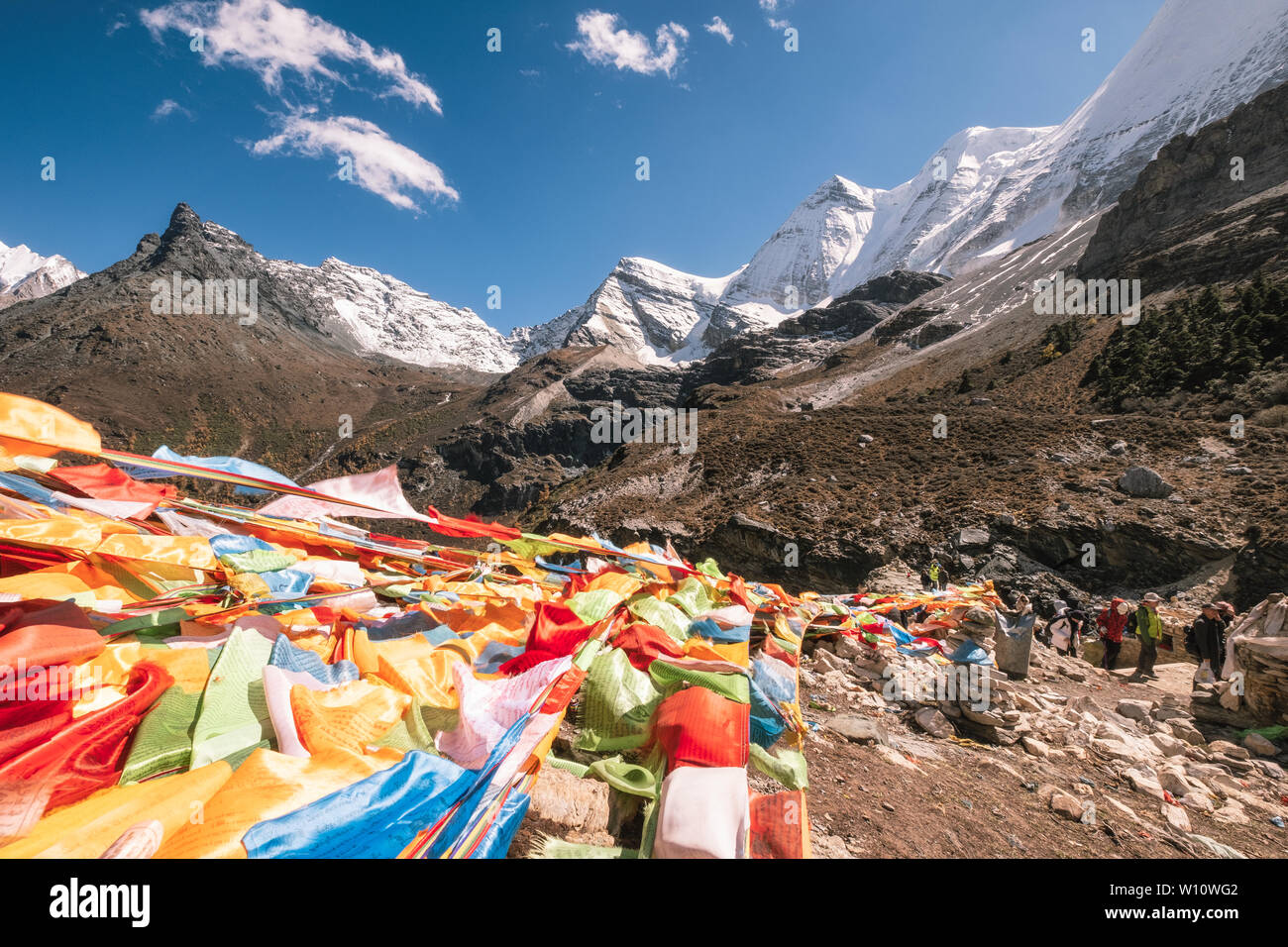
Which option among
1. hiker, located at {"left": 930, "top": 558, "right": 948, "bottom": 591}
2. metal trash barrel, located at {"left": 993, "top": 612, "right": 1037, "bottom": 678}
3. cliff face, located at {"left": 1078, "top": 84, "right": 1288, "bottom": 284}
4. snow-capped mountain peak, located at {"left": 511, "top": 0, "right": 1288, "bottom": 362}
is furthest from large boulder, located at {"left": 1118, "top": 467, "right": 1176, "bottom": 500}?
snow-capped mountain peak, located at {"left": 511, "top": 0, "right": 1288, "bottom": 362}

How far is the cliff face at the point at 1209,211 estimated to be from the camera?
3644 cm

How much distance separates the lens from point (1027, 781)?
3379 millimetres

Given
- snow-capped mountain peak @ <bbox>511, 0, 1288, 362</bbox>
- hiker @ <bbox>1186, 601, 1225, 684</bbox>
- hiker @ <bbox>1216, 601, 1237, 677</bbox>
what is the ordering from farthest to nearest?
snow-capped mountain peak @ <bbox>511, 0, 1288, 362</bbox>, hiker @ <bbox>1216, 601, 1237, 677</bbox>, hiker @ <bbox>1186, 601, 1225, 684</bbox>

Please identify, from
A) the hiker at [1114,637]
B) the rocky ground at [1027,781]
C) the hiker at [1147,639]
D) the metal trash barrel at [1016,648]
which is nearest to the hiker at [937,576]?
the hiker at [1114,637]

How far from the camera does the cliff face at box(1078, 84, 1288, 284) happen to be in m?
36.4

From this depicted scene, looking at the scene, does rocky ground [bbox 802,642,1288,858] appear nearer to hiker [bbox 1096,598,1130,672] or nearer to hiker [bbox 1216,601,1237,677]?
hiker [bbox 1216,601,1237,677]

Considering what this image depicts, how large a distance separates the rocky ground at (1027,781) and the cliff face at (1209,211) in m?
47.0

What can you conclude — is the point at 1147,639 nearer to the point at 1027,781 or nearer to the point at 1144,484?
the point at 1027,781

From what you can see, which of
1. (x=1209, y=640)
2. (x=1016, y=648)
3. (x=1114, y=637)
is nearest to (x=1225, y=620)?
(x=1209, y=640)

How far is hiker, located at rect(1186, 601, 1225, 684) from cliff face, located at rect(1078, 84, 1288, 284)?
4289 cm

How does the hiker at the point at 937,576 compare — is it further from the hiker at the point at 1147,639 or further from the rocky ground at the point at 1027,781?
the rocky ground at the point at 1027,781
